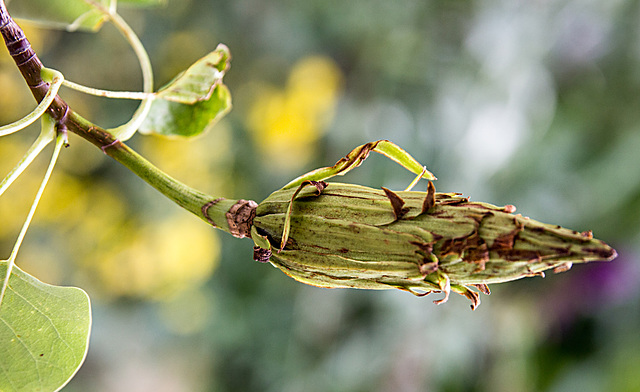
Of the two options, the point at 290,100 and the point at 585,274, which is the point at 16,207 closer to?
the point at 290,100

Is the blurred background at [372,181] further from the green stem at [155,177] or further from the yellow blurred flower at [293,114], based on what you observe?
the green stem at [155,177]

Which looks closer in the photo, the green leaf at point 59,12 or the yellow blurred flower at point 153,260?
the green leaf at point 59,12

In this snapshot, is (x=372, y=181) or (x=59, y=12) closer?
(x=59, y=12)

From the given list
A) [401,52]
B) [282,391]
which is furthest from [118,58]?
[282,391]

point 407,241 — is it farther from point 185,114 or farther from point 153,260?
point 153,260

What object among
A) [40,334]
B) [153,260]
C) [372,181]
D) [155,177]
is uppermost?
[372,181]

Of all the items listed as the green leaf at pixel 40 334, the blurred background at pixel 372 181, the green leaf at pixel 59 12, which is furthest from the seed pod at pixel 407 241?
the blurred background at pixel 372 181

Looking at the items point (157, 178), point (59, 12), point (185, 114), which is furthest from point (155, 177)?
point (59, 12)
